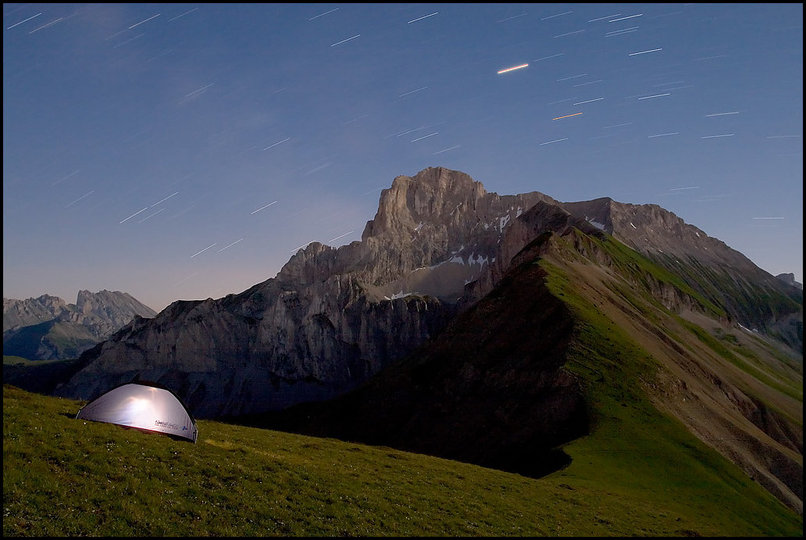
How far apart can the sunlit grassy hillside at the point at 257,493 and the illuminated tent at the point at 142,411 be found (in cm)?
147

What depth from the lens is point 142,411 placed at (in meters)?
33.9

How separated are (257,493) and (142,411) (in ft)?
44.6

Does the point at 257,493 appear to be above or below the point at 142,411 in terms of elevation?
below

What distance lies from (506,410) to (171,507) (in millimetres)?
78384

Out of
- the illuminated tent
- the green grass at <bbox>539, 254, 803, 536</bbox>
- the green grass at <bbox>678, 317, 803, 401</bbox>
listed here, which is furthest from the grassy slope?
the green grass at <bbox>678, 317, 803, 401</bbox>

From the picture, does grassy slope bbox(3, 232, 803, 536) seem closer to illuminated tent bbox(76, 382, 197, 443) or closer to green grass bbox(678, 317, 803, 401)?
illuminated tent bbox(76, 382, 197, 443)

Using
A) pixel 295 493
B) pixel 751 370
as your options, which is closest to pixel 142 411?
pixel 295 493

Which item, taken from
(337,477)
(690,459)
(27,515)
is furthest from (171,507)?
(690,459)

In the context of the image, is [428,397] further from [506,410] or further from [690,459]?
[690,459]

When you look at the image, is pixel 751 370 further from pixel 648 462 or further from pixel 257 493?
pixel 257 493

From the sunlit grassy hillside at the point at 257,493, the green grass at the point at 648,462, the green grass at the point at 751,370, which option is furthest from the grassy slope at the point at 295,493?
the green grass at the point at 751,370

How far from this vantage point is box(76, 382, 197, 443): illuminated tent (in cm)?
3291

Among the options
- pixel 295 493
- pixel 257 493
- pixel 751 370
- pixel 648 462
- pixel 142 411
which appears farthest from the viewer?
pixel 751 370

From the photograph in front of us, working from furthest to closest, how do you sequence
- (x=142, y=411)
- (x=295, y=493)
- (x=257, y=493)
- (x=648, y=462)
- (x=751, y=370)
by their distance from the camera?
1. (x=751, y=370)
2. (x=648, y=462)
3. (x=142, y=411)
4. (x=295, y=493)
5. (x=257, y=493)
